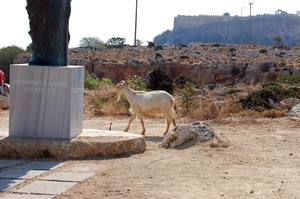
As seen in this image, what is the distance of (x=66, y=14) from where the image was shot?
9523 millimetres

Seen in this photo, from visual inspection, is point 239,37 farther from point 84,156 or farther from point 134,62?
point 84,156

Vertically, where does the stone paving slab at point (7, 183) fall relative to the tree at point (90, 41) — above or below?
below

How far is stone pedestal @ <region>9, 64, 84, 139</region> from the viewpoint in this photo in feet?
28.7

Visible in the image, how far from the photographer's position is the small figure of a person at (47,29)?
924 centimetres

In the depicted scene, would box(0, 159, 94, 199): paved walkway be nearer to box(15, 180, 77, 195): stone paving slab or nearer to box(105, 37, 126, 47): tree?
box(15, 180, 77, 195): stone paving slab

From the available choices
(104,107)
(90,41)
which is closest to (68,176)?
(104,107)

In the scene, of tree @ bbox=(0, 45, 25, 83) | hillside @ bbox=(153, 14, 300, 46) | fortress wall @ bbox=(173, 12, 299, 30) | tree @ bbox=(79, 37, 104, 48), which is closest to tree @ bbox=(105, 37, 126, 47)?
tree @ bbox=(79, 37, 104, 48)

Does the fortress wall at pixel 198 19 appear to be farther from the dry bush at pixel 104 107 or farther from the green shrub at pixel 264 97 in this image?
the dry bush at pixel 104 107

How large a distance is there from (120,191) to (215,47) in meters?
51.0

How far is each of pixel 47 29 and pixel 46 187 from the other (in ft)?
12.4

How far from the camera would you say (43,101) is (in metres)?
8.78

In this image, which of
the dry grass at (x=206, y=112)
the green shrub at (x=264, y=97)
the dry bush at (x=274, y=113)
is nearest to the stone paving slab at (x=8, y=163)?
the dry grass at (x=206, y=112)

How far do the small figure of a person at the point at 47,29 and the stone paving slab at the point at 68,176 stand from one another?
2653 millimetres

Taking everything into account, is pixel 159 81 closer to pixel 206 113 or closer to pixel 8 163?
pixel 206 113
